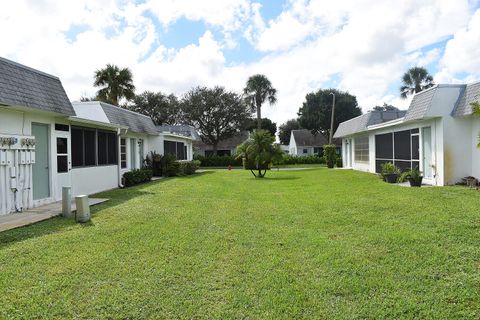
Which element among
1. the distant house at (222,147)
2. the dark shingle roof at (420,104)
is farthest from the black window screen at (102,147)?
the distant house at (222,147)

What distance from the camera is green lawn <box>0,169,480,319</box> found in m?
3.71

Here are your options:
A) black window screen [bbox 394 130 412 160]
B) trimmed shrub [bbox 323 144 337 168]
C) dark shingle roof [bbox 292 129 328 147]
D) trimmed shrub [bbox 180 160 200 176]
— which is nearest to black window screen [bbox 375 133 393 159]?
black window screen [bbox 394 130 412 160]

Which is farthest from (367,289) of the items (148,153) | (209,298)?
(148,153)

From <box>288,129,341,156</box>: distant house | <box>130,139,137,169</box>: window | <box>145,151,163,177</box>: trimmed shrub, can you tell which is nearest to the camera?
<box>130,139,137,169</box>: window

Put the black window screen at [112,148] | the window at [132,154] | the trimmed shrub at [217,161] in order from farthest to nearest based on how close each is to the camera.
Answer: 1. the trimmed shrub at [217,161]
2. the window at [132,154]
3. the black window screen at [112,148]

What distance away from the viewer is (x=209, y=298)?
155 inches

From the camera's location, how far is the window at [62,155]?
11.2m

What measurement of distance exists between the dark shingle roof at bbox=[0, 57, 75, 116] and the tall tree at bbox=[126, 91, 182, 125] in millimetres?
38168

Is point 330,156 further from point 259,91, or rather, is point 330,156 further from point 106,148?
point 106,148

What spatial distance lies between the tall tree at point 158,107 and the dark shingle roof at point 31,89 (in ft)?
125

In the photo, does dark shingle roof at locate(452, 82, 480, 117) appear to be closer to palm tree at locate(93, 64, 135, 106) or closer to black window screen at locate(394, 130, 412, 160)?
black window screen at locate(394, 130, 412, 160)

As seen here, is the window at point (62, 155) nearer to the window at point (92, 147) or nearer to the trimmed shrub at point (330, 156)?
the window at point (92, 147)

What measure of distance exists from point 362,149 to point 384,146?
5406mm

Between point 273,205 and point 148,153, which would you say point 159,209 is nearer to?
point 273,205
